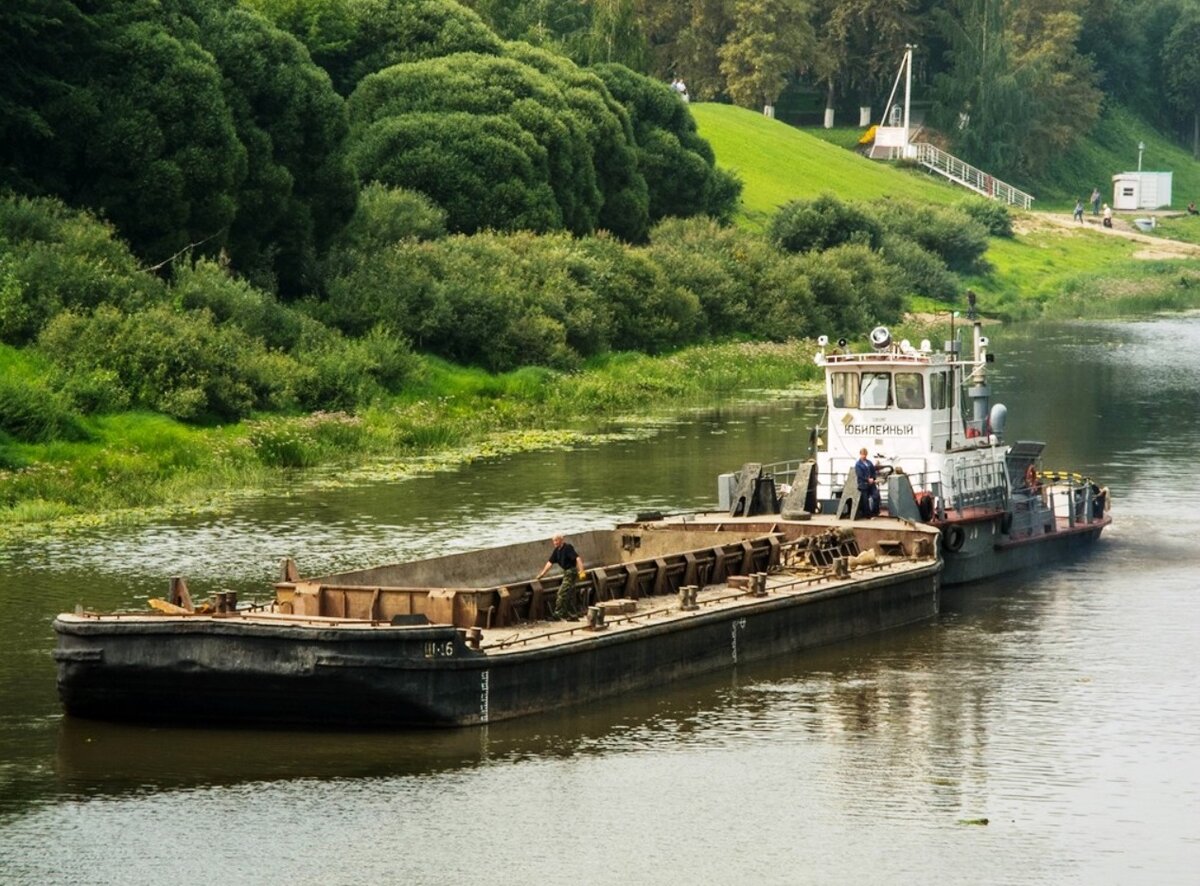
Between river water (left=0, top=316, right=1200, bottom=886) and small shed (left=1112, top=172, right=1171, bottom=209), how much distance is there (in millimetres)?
122572

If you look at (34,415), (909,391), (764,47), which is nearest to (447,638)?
(909,391)

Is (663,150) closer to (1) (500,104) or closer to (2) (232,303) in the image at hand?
(1) (500,104)

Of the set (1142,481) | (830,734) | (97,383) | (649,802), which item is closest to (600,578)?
(830,734)

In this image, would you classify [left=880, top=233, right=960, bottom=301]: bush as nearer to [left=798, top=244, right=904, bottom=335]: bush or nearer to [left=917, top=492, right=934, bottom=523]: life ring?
[left=798, top=244, right=904, bottom=335]: bush

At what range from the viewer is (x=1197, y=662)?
35500 millimetres

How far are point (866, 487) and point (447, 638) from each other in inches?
544

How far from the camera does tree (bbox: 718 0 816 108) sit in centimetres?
14575

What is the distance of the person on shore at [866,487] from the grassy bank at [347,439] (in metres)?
14.9

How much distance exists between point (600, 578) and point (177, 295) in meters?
28.0

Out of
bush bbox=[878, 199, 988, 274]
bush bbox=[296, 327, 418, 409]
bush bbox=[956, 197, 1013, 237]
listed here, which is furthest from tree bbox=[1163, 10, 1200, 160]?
bush bbox=[296, 327, 418, 409]

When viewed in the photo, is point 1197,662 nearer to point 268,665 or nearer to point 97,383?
point 268,665

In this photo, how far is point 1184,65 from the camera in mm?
180125

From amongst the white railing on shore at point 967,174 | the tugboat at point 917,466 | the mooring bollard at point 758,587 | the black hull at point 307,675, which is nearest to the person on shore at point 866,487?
the tugboat at point 917,466

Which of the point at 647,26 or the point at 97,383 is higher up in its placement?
the point at 647,26
